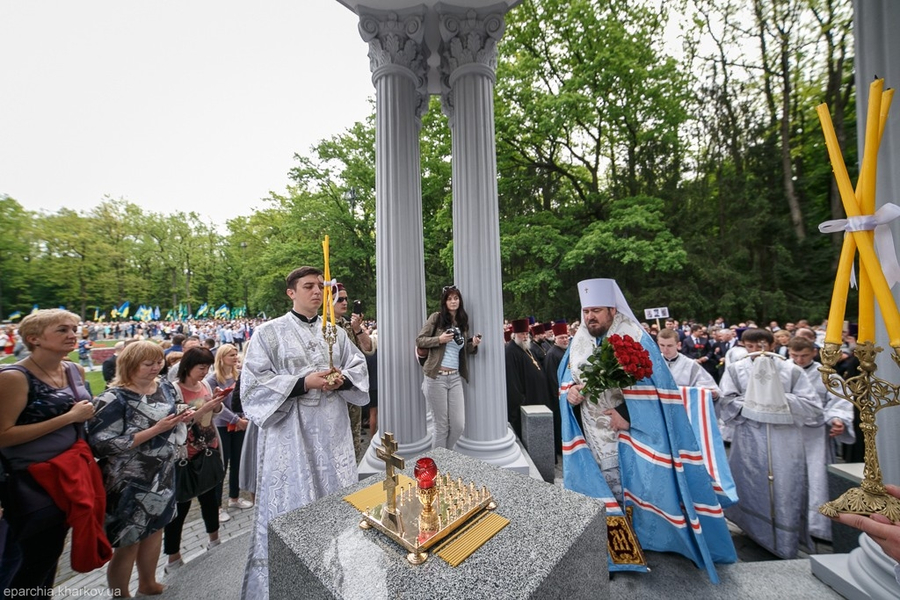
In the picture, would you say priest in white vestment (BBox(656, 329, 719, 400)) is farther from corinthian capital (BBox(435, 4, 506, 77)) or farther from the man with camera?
corinthian capital (BBox(435, 4, 506, 77))

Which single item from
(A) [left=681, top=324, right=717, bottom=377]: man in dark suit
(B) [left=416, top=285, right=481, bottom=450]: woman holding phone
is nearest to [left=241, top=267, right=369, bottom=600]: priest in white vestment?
(B) [left=416, top=285, right=481, bottom=450]: woman holding phone

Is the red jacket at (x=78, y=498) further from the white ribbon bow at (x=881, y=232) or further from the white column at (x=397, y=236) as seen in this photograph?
the white ribbon bow at (x=881, y=232)

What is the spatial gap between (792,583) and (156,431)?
4.51m

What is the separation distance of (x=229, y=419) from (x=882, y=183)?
5.85 m

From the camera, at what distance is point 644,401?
2.74 m

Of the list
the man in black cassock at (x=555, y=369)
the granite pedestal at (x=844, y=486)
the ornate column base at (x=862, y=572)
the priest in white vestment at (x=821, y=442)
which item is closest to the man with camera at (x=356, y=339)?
the man in black cassock at (x=555, y=369)

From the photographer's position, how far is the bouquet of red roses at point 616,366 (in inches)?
98.9

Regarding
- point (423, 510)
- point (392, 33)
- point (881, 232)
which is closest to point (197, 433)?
point (423, 510)

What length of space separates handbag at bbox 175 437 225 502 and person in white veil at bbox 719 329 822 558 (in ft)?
17.9

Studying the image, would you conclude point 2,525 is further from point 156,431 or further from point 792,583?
point 792,583

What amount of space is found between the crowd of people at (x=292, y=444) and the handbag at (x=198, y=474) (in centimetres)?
1

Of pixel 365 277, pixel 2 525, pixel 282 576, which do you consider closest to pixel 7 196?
pixel 365 277

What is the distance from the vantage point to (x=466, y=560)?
1.34 meters

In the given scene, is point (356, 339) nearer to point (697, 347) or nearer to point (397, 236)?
point (397, 236)
